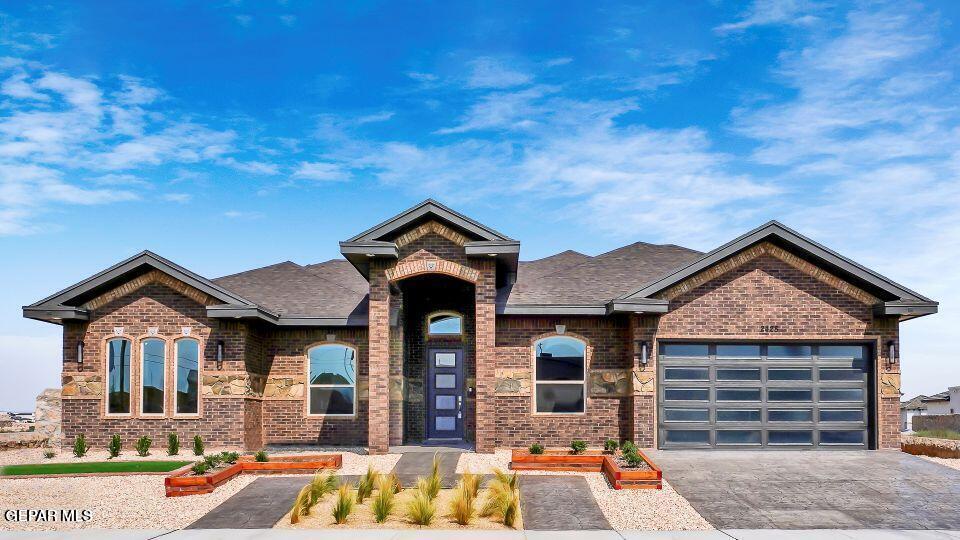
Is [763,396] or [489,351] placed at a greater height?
[489,351]

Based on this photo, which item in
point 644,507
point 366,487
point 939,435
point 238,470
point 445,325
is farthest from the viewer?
point 939,435

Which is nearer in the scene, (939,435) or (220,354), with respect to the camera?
(220,354)

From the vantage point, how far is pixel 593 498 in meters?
14.3

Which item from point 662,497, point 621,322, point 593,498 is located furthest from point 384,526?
point 621,322

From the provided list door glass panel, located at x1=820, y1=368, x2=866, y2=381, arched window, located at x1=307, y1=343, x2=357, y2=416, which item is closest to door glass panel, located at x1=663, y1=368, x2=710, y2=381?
door glass panel, located at x1=820, y1=368, x2=866, y2=381

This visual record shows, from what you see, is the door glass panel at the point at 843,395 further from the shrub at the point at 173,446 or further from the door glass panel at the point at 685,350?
the shrub at the point at 173,446

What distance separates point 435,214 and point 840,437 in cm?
1045

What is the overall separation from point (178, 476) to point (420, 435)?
25.9 ft

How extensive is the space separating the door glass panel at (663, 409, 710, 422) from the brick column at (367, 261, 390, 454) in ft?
20.6

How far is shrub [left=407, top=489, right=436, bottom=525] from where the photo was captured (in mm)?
12242

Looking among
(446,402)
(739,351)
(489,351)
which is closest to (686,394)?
(739,351)

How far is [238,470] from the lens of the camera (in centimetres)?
1631

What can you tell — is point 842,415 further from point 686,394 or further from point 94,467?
point 94,467

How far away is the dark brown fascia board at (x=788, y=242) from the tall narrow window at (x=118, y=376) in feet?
38.2
